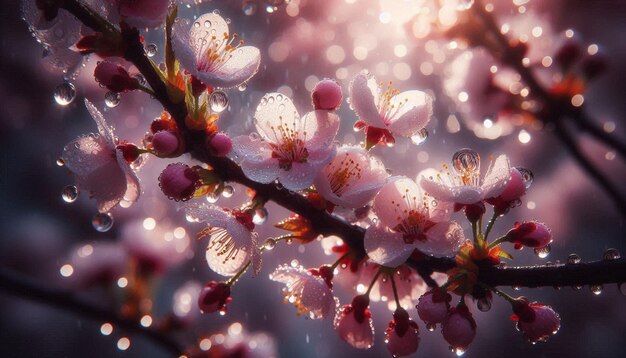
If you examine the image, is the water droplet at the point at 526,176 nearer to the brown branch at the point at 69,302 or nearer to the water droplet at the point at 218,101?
the water droplet at the point at 218,101

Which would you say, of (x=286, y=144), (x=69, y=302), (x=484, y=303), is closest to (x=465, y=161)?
(x=484, y=303)

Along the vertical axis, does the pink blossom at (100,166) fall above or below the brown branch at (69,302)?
above

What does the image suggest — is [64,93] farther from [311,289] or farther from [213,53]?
[311,289]

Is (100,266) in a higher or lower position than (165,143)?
lower

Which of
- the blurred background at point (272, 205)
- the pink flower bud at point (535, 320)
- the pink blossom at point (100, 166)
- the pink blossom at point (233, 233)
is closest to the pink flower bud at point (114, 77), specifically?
the pink blossom at point (100, 166)

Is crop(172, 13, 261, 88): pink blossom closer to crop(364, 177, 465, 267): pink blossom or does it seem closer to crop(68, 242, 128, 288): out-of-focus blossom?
crop(364, 177, 465, 267): pink blossom

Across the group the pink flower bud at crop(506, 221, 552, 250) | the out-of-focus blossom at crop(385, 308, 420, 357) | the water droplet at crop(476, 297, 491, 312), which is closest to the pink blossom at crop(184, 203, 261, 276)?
the out-of-focus blossom at crop(385, 308, 420, 357)

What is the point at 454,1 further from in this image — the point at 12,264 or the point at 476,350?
the point at 12,264
